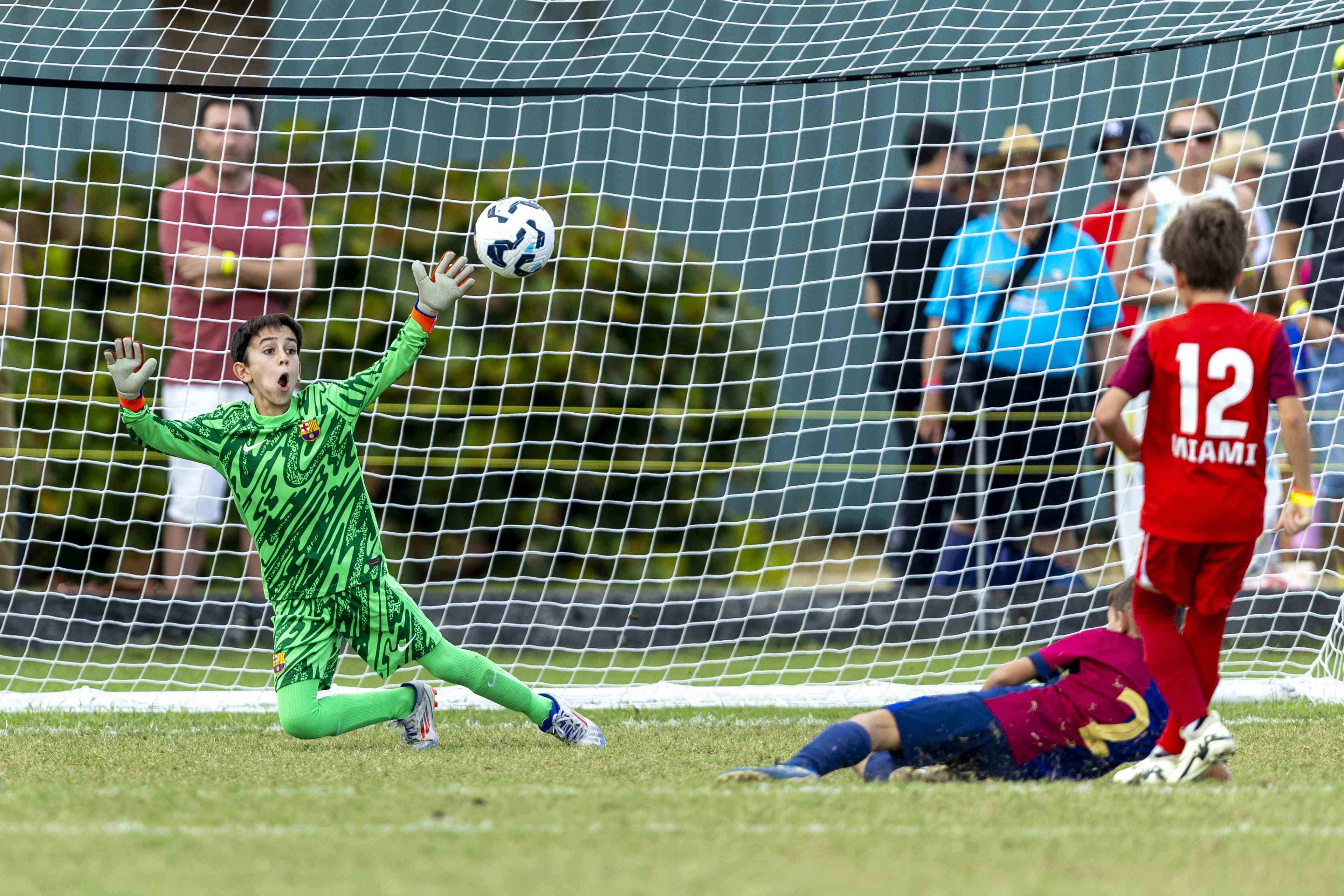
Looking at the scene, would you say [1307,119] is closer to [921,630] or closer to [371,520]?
[921,630]

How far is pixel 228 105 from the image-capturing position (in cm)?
680

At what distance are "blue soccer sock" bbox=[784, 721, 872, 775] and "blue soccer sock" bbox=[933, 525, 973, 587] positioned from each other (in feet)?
11.2

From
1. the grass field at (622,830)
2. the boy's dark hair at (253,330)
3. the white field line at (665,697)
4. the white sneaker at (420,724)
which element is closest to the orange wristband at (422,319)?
the boy's dark hair at (253,330)

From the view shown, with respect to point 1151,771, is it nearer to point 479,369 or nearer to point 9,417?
point 479,369

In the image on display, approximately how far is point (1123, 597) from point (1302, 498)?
0.56m

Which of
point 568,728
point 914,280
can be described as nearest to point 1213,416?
point 568,728

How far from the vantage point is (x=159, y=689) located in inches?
250

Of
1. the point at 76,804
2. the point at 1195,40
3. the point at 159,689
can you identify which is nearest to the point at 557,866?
the point at 76,804

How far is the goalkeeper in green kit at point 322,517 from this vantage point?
4648 mm

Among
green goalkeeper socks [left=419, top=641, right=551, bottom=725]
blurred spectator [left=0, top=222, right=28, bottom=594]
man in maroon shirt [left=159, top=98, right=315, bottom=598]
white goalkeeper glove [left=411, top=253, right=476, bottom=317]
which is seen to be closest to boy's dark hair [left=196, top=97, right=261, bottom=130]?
man in maroon shirt [left=159, top=98, right=315, bottom=598]

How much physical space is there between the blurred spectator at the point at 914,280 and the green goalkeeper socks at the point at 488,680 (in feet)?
7.62

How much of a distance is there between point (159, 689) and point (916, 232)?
3.81 m

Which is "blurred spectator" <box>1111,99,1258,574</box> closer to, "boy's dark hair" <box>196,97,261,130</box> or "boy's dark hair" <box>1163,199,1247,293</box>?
"boy's dark hair" <box>1163,199,1247,293</box>

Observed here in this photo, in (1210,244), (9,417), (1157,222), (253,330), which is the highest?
(1157,222)
